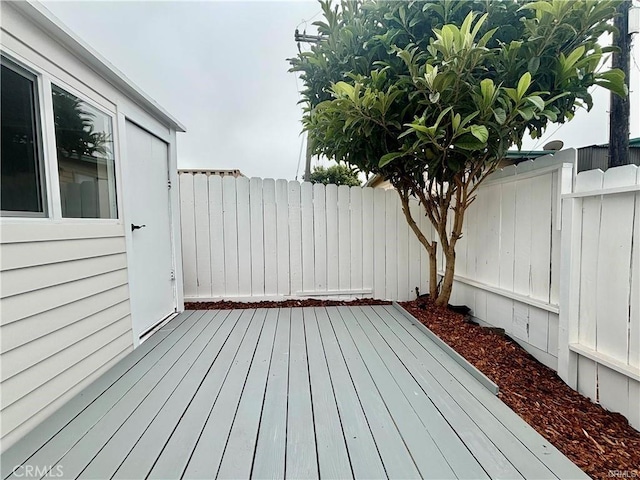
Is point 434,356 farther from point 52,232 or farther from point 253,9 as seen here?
point 253,9

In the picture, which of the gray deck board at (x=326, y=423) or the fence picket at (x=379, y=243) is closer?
the gray deck board at (x=326, y=423)

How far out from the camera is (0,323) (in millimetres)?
1357

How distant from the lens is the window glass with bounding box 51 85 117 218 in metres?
1.83

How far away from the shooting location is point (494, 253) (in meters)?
2.88

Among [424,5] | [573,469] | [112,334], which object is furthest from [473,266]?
[112,334]

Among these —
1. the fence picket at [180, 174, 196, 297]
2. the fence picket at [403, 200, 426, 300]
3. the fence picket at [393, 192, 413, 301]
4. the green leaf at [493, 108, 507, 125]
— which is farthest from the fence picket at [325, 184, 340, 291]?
the green leaf at [493, 108, 507, 125]

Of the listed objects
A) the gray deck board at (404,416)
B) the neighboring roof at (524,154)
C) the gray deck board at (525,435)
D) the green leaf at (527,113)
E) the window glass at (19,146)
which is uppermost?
the neighboring roof at (524,154)

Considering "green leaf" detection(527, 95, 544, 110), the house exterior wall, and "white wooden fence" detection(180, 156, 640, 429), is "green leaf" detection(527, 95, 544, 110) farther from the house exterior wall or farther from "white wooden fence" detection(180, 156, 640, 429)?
the house exterior wall

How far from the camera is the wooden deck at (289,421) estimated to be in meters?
1.23

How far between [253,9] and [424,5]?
3.11m

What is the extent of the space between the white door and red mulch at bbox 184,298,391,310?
0.38 meters

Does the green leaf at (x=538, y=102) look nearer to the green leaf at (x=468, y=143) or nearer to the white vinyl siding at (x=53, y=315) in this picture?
the green leaf at (x=468, y=143)

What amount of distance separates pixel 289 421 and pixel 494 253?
249 centimetres

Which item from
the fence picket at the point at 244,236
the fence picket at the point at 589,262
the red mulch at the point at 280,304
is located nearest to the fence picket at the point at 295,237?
the red mulch at the point at 280,304
